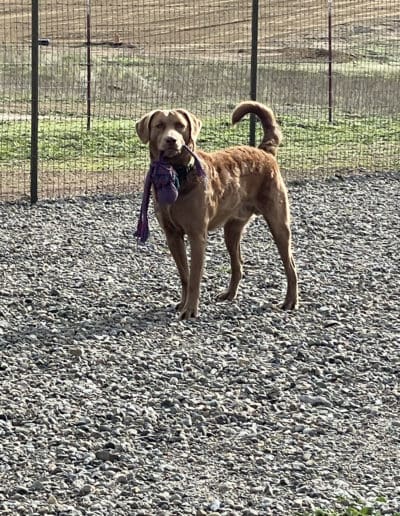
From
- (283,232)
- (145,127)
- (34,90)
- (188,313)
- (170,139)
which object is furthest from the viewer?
(34,90)

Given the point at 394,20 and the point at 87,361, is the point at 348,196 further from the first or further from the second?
the point at 394,20

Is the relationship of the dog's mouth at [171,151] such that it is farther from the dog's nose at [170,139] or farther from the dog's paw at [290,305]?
the dog's paw at [290,305]

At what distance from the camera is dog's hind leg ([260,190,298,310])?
8109 mm

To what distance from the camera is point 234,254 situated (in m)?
8.36

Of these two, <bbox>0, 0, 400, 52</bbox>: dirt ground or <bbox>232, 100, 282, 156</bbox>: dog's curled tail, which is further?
<bbox>0, 0, 400, 52</bbox>: dirt ground

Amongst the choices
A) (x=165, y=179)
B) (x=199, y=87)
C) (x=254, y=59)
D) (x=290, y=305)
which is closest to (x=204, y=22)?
(x=199, y=87)

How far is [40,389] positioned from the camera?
630 centimetres

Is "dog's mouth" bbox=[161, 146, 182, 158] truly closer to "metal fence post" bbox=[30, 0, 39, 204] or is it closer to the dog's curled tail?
the dog's curled tail

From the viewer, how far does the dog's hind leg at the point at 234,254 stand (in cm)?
829

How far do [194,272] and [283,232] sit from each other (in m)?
0.81

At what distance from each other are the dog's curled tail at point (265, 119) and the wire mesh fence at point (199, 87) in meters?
4.23

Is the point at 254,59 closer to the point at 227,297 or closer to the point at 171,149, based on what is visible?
the point at 227,297

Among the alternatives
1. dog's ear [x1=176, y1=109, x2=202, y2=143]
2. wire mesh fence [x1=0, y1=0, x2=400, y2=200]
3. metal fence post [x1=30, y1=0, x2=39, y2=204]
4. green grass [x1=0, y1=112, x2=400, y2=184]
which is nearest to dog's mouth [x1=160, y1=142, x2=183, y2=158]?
dog's ear [x1=176, y1=109, x2=202, y2=143]

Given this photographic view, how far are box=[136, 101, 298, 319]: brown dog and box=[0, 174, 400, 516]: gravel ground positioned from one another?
0.28 meters
